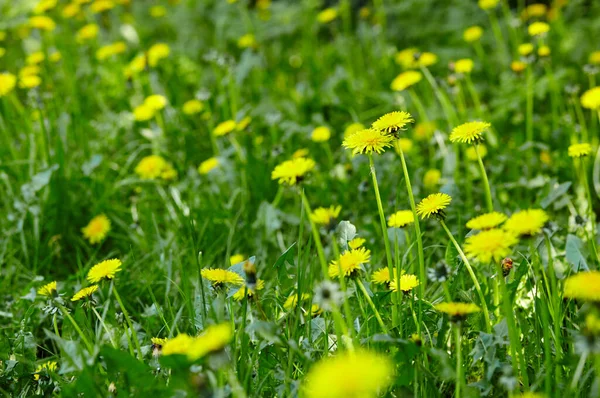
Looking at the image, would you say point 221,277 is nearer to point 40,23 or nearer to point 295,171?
point 295,171

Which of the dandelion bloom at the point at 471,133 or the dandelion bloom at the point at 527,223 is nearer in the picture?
the dandelion bloom at the point at 527,223

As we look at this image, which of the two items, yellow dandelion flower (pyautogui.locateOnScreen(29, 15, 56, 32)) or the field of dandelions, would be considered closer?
the field of dandelions

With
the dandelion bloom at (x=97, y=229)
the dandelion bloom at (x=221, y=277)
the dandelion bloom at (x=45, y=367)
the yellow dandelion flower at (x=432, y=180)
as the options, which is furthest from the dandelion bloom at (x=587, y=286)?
the dandelion bloom at (x=97, y=229)

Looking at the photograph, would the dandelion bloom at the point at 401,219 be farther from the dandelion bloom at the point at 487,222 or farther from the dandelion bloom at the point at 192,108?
the dandelion bloom at the point at 192,108

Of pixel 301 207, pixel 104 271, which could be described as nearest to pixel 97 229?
pixel 301 207

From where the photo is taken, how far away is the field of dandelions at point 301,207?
3.56 feet

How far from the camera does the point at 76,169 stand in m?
2.40

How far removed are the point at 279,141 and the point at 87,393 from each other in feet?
5.23

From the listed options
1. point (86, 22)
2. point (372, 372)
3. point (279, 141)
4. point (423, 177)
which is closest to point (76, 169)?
point (279, 141)

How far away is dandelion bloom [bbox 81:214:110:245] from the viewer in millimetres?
2076

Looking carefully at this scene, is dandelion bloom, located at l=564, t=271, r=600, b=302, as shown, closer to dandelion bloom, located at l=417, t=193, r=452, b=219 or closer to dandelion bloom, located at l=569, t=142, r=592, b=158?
dandelion bloom, located at l=417, t=193, r=452, b=219

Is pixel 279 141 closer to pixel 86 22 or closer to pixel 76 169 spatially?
pixel 76 169

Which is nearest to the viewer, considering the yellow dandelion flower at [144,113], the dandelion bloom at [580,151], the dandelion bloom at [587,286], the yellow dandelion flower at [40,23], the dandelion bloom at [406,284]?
the dandelion bloom at [587,286]

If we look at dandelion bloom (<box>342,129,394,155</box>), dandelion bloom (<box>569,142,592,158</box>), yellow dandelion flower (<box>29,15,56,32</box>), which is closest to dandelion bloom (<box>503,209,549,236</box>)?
dandelion bloom (<box>342,129,394,155</box>)
